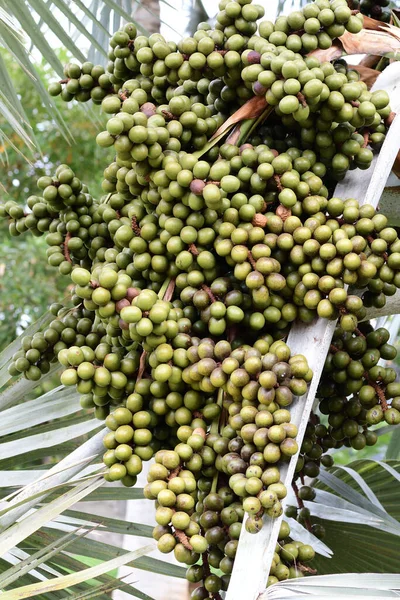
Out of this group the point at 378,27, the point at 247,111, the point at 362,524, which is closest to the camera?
the point at 247,111

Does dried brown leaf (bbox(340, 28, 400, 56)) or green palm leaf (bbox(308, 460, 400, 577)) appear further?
green palm leaf (bbox(308, 460, 400, 577))

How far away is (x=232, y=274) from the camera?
840 mm

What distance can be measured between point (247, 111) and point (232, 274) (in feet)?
0.64

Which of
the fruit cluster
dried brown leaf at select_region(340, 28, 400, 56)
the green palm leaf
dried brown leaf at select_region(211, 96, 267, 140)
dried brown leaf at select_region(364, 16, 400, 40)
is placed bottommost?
the green palm leaf

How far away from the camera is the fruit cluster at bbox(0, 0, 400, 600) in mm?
731

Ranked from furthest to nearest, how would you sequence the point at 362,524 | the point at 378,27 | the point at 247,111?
1. the point at 362,524
2. the point at 378,27
3. the point at 247,111

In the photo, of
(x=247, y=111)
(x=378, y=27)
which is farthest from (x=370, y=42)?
(x=247, y=111)

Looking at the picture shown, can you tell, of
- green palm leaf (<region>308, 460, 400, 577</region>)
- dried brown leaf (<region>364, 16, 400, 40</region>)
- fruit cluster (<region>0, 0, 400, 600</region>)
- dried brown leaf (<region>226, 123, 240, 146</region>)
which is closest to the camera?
fruit cluster (<region>0, 0, 400, 600</region>)

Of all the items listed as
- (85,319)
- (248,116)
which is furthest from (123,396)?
(248,116)

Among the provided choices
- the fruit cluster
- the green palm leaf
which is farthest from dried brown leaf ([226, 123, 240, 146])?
the green palm leaf

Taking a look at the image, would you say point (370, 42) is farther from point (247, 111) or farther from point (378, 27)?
point (247, 111)

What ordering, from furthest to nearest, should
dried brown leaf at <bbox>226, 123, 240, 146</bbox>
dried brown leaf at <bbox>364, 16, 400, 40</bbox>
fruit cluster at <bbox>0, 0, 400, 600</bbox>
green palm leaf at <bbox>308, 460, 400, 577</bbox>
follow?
green palm leaf at <bbox>308, 460, 400, 577</bbox> < dried brown leaf at <bbox>364, 16, 400, 40</bbox> < dried brown leaf at <bbox>226, 123, 240, 146</bbox> < fruit cluster at <bbox>0, 0, 400, 600</bbox>

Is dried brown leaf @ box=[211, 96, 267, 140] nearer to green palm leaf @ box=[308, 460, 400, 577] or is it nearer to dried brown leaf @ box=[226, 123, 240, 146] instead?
dried brown leaf @ box=[226, 123, 240, 146]

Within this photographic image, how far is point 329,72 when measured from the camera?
805 mm
